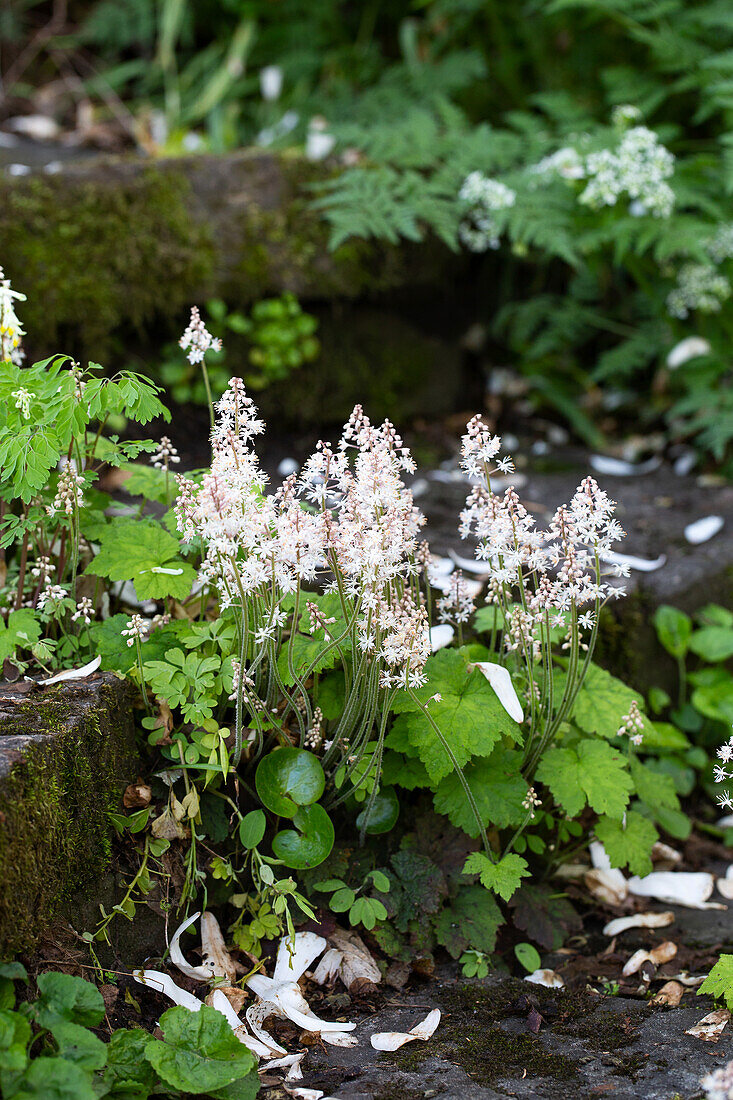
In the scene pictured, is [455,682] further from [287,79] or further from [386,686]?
[287,79]

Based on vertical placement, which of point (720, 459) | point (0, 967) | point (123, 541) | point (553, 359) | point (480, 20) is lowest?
point (0, 967)

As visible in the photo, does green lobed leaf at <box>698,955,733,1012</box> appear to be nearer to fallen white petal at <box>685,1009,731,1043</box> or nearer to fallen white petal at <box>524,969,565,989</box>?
fallen white petal at <box>685,1009,731,1043</box>

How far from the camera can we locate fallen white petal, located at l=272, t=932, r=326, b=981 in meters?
1.72

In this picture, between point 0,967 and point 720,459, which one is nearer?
point 0,967

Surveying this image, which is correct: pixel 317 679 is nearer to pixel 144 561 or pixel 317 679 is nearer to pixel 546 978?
pixel 144 561

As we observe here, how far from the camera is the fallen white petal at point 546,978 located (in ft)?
5.98

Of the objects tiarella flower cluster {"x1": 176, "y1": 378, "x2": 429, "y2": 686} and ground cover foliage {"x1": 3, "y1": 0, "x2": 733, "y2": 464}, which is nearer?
tiarella flower cluster {"x1": 176, "y1": 378, "x2": 429, "y2": 686}

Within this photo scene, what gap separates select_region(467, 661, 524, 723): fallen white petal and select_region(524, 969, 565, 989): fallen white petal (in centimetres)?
55

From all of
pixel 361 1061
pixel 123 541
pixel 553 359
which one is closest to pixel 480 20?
pixel 553 359

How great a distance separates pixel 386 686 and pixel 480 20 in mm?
3926

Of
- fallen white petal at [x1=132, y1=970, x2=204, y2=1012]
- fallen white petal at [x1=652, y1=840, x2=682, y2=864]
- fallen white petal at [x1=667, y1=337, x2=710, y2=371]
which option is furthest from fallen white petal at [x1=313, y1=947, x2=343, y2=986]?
fallen white petal at [x1=667, y1=337, x2=710, y2=371]

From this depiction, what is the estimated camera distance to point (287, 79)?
15.3 feet

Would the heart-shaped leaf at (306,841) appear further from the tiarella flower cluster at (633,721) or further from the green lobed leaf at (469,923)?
the tiarella flower cluster at (633,721)

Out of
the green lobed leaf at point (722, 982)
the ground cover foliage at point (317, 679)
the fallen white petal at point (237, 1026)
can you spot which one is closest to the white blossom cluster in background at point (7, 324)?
the ground cover foliage at point (317, 679)
